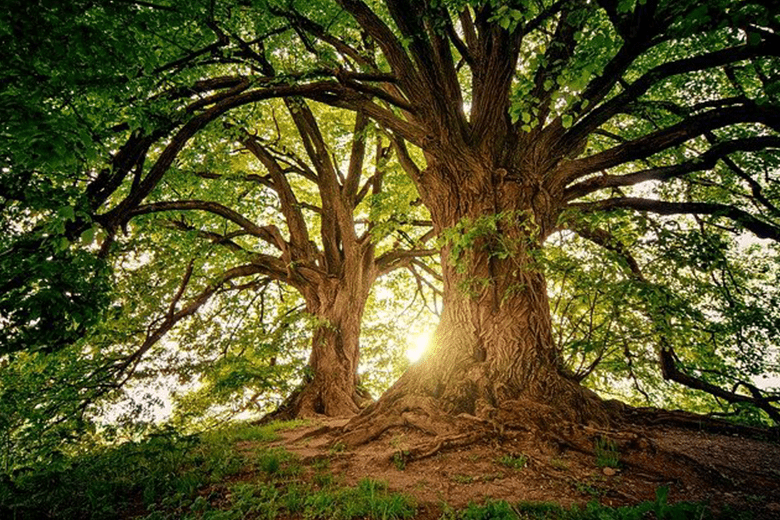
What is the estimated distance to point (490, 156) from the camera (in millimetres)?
5316

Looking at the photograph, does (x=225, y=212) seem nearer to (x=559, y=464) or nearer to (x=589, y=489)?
(x=559, y=464)

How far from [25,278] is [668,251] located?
607cm

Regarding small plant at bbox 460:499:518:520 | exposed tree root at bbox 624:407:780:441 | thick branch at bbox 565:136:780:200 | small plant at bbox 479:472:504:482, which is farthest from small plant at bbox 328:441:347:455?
thick branch at bbox 565:136:780:200

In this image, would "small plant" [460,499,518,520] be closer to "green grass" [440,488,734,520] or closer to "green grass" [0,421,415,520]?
"green grass" [440,488,734,520]

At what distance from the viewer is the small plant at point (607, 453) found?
130 inches

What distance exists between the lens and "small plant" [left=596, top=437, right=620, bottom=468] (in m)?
3.30

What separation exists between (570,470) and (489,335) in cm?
172

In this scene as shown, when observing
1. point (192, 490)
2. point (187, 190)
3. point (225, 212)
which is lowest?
point (192, 490)

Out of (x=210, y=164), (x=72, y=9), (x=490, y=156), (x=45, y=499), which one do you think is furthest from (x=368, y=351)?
(x=72, y=9)

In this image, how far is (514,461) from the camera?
134 inches

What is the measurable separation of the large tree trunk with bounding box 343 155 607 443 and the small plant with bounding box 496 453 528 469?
470 mm

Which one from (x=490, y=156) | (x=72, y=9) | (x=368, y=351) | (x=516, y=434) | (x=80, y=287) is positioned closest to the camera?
(x=72, y=9)

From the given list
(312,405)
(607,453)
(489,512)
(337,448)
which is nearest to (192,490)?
(337,448)

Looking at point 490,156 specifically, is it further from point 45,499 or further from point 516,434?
point 45,499
